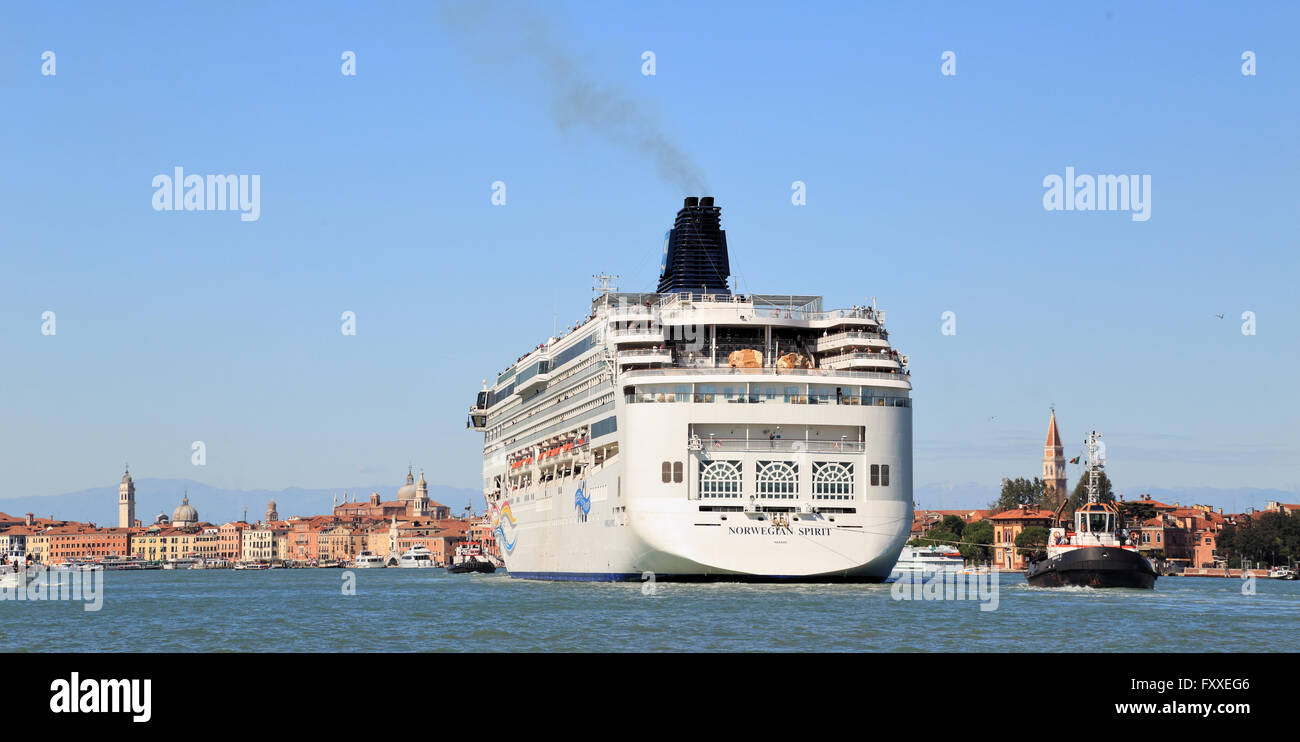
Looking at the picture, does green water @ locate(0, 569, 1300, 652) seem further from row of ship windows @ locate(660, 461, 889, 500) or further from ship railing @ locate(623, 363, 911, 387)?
ship railing @ locate(623, 363, 911, 387)

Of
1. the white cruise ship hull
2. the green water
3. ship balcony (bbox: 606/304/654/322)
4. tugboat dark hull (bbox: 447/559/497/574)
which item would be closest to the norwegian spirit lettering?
the white cruise ship hull

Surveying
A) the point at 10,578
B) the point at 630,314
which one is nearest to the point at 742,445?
the point at 630,314

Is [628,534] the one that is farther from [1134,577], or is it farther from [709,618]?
[1134,577]

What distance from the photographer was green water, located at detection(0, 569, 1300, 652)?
38.2 meters

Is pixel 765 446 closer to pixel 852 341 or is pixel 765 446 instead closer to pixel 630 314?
pixel 852 341

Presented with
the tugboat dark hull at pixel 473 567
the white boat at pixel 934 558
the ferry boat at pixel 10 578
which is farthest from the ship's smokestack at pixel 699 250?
the white boat at pixel 934 558

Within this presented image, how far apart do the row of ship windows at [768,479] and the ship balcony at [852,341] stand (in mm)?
6222

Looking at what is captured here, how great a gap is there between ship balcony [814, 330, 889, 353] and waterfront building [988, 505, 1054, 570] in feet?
362

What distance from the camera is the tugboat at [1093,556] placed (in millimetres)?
70688

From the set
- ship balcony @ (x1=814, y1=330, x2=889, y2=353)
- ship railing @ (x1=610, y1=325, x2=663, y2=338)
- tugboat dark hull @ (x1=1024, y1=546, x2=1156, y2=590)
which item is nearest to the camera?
ship balcony @ (x1=814, y1=330, x2=889, y2=353)

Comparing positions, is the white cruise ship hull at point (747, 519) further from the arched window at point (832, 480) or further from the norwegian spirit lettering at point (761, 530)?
the arched window at point (832, 480)
